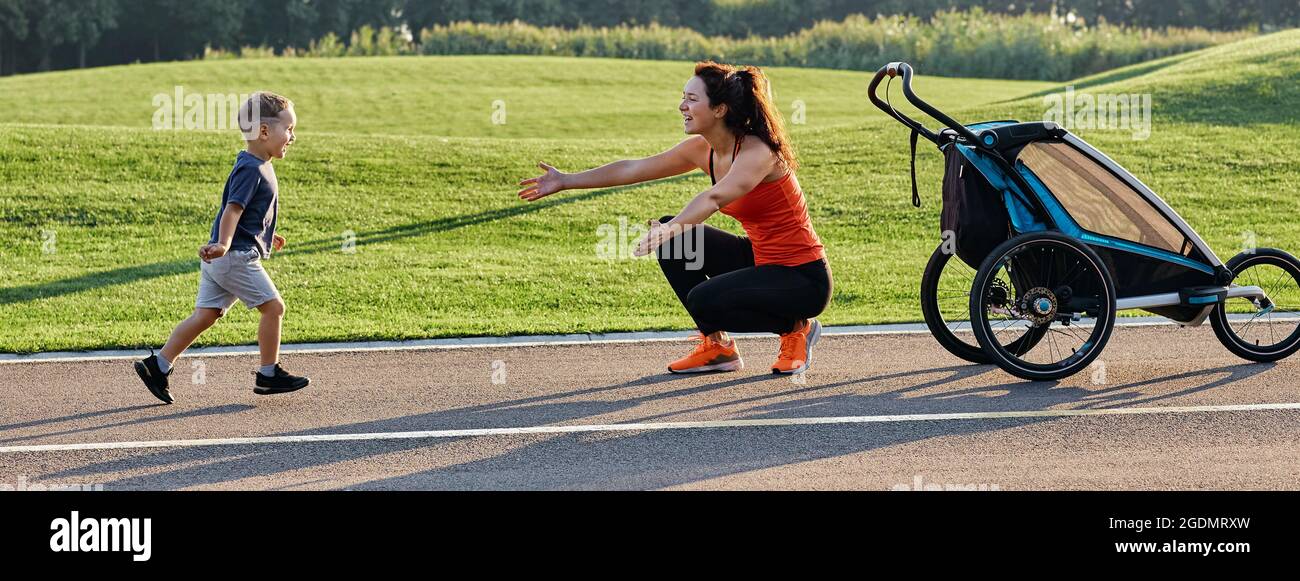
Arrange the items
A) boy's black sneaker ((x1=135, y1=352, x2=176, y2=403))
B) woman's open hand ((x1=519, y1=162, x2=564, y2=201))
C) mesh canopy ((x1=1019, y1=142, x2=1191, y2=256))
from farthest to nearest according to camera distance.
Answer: woman's open hand ((x1=519, y1=162, x2=564, y2=201)) → mesh canopy ((x1=1019, y1=142, x2=1191, y2=256)) → boy's black sneaker ((x1=135, y1=352, x2=176, y2=403))

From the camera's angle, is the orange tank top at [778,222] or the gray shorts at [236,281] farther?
the orange tank top at [778,222]

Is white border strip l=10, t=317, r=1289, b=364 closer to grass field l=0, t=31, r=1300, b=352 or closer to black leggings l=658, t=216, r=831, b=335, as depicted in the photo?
grass field l=0, t=31, r=1300, b=352

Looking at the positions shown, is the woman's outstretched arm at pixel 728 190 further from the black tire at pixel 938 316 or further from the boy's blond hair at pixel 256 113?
the boy's blond hair at pixel 256 113

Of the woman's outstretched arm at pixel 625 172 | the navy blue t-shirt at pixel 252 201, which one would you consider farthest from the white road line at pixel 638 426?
the woman's outstretched arm at pixel 625 172

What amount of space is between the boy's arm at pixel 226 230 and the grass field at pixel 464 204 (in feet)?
7.38

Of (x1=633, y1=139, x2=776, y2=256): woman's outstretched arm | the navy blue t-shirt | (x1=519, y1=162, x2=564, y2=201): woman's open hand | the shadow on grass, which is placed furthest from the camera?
the shadow on grass

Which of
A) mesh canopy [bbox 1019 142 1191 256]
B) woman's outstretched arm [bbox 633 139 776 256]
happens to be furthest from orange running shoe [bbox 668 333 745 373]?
mesh canopy [bbox 1019 142 1191 256]

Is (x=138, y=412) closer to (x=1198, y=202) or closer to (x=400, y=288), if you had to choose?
(x=400, y=288)

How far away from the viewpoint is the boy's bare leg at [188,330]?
6867 mm

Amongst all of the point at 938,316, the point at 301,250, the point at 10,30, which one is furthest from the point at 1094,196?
the point at 10,30

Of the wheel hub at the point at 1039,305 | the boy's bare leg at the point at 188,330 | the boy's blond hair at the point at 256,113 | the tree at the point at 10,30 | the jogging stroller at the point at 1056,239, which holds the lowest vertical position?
the boy's bare leg at the point at 188,330

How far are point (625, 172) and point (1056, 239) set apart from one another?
2.40 meters

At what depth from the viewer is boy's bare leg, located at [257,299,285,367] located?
687cm

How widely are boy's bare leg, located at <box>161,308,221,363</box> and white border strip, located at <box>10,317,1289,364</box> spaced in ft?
4.46
